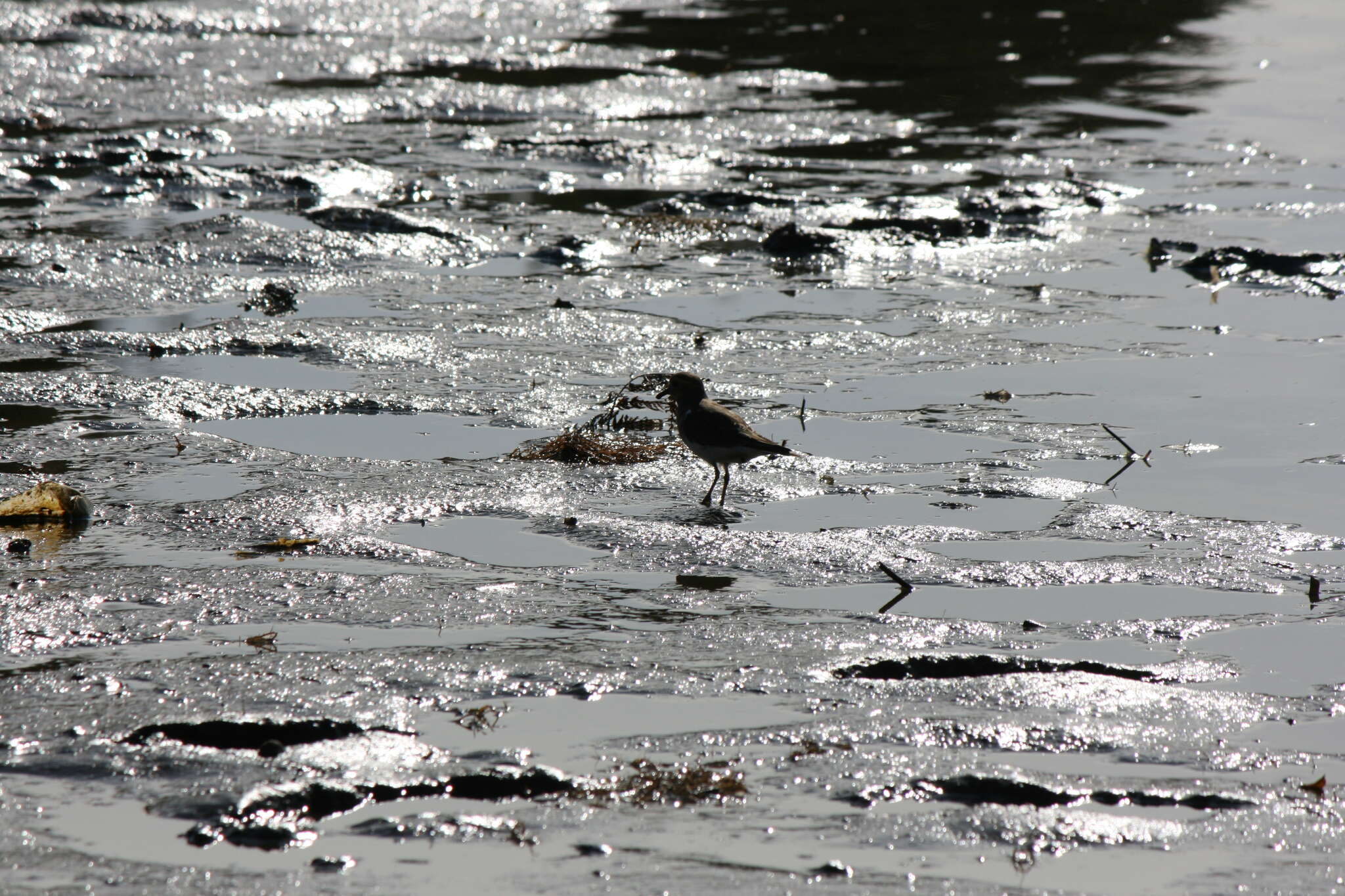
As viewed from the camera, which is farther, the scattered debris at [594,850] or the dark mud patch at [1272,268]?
the dark mud patch at [1272,268]

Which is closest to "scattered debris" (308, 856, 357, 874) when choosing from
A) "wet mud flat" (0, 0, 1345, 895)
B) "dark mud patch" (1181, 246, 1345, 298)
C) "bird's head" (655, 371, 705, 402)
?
"wet mud flat" (0, 0, 1345, 895)

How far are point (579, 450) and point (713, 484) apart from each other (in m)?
0.69

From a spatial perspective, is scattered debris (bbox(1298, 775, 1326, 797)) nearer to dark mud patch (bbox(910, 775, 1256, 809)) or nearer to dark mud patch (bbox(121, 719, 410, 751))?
dark mud patch (bbox(910, 775, 1256, 809))

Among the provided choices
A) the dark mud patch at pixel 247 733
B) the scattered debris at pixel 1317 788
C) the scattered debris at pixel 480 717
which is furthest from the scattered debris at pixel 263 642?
the scattered debris at pixel 1317 788

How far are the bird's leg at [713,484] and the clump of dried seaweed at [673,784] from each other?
2.47 m

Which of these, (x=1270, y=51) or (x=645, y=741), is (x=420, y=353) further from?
(x=1270, y=51)

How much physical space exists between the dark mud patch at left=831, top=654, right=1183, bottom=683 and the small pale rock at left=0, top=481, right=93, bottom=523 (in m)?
3.20

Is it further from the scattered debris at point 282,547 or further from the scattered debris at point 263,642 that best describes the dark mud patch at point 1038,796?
the scattered debris at point 282,547

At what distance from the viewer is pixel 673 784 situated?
3832mm

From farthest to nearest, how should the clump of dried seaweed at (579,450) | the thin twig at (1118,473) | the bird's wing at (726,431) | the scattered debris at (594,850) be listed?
the clump of dried seaweed at (579,450)
the thin twig at (1118,473)
the bird's wing at (726,431)
the scattered debris at (594,850)

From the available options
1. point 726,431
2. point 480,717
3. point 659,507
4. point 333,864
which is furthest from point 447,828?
point 726,431

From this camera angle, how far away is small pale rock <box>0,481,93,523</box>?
556cm

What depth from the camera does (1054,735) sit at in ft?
13.8

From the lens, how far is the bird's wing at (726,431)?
20.5 ft
